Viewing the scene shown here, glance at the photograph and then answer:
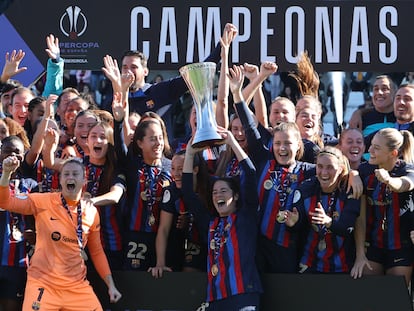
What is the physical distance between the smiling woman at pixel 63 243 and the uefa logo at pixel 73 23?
128 inches

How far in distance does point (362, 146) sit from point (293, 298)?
1274mm

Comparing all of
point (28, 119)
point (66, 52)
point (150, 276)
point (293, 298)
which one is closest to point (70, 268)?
point (150, 276)

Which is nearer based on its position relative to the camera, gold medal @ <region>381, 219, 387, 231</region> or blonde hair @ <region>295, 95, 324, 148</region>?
gold medal @ <region>381, 219, 387, 231</region>

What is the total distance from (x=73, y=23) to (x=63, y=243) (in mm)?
3555

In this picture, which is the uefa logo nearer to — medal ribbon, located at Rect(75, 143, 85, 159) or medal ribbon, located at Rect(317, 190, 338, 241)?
medal ribbon, located at Rect(75, 143, 85, 159)

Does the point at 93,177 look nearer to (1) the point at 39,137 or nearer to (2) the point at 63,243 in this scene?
(1) the point at 39,137

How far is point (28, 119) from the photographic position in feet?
24.5

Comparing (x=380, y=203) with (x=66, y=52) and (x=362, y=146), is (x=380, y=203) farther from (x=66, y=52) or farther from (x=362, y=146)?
(x=66, y=52)

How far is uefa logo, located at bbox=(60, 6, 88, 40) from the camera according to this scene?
8.88 metres

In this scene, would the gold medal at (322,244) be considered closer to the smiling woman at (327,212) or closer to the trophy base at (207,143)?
the smiling woman at (327,212)

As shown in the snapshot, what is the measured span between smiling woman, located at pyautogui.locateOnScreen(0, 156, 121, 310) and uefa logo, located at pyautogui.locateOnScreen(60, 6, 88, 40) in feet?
10.7

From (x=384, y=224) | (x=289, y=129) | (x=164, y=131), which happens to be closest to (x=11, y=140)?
(x=164, y=131)

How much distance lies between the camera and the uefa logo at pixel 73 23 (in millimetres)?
8875

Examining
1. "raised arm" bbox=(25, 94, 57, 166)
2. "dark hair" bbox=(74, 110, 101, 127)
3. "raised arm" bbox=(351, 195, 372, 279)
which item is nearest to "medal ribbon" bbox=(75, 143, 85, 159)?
"dark hair" bbox=(74, 110, 101, 127)
